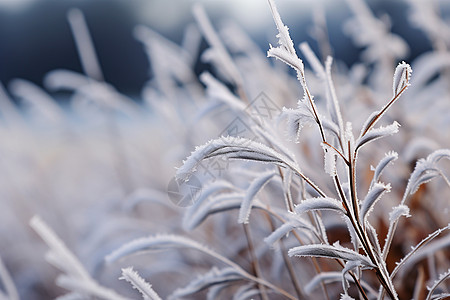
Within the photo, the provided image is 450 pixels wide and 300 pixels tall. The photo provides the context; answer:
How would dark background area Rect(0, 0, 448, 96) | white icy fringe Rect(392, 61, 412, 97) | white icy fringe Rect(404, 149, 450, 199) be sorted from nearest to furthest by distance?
white icy fringe Rect(392, 61, 412, 97), white icy fringe Rect(404, 149, 450, 199), dark background area Rect(0, 0, 448, 96)

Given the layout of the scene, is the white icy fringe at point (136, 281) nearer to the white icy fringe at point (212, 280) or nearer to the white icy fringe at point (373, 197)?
the white icy fringe at point (212, 280)

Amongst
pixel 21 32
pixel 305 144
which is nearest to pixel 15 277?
pixel 305 144

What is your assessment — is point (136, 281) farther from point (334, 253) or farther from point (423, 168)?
point (423, 168)

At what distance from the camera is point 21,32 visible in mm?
6945

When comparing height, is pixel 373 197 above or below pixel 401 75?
below

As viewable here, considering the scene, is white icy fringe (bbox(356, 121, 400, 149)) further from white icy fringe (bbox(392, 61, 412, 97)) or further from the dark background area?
the dark background area

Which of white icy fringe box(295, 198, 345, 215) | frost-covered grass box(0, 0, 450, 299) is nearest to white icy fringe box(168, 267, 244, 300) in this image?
frost-covered grass box(0, 0, 450, 299)

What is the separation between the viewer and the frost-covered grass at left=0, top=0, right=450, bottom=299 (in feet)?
1.61

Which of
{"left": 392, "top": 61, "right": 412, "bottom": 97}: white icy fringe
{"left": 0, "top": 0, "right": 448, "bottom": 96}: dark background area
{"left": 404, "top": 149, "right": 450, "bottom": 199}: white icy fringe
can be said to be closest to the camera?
{"left": 392, "top": 61, "right": 412, "bottom": 97}: white icy fringe

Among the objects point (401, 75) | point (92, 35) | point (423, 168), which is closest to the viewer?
point (401, 75)

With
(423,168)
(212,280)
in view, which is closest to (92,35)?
(212,280)

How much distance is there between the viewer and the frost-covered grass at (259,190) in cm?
49

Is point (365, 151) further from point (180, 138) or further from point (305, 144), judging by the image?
point (180, 138)

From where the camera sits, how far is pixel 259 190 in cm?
53
